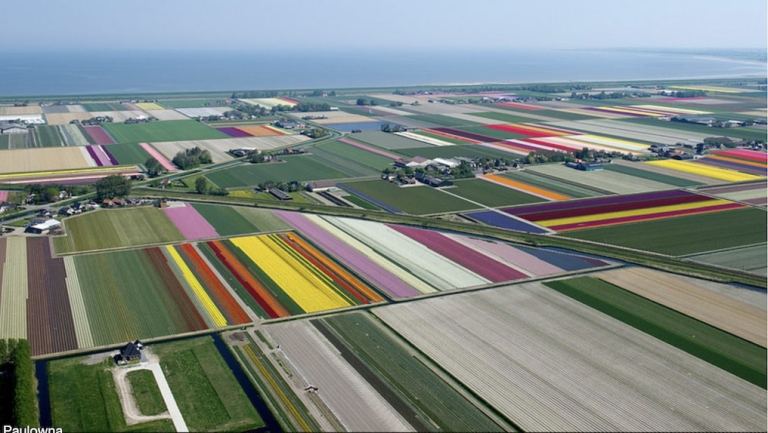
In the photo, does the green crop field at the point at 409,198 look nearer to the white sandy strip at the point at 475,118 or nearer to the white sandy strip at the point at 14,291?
the white sandy strip at the point at 14,291

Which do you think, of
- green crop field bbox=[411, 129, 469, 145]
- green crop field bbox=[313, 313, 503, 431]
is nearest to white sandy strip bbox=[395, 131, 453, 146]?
green crop field bbox=[411, 129, 469, 145]

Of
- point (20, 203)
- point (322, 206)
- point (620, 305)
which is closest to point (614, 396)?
point (620, 305)

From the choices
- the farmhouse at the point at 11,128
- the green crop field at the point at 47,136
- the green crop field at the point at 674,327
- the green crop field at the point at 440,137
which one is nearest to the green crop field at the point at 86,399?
the green crop field at the point at 674,327

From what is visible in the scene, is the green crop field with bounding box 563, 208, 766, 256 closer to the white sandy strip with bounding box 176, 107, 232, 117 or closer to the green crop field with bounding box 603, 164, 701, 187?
the green crop field with bounding box 603, 164, 701, 187

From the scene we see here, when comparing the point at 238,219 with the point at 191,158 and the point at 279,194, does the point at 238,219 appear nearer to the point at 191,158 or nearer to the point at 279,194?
the point at 279,194

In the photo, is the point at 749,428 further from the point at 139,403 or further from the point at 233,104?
the point at 233,104
